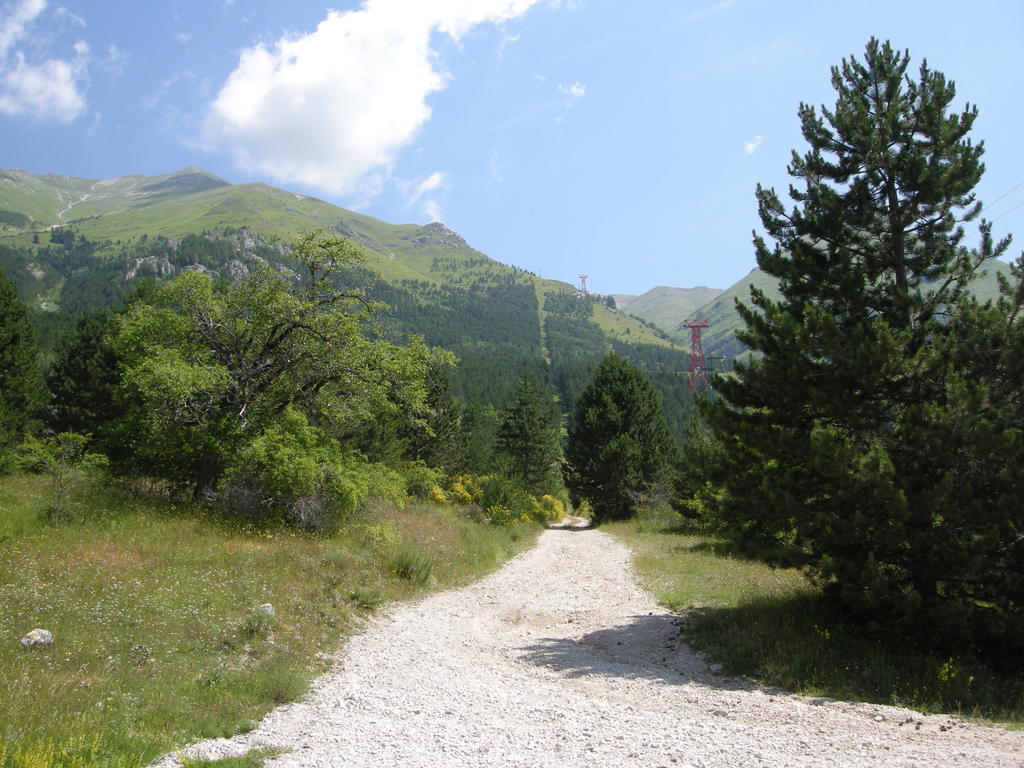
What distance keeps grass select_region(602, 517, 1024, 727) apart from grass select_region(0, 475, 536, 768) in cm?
635

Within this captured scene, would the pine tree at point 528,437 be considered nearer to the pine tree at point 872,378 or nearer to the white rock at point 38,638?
the pine tree at point 872,378

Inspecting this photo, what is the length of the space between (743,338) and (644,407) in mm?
27141

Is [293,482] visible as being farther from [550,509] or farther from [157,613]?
[550,509]

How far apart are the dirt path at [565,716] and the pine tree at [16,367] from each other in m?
23.3

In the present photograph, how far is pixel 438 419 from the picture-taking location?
39.3 meters

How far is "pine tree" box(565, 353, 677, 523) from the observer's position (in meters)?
36.0

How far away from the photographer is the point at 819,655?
330 inches

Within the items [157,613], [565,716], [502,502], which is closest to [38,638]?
[157,613]

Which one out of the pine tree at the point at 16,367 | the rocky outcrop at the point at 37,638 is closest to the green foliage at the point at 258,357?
the rocky outcrop at the point at 37,638

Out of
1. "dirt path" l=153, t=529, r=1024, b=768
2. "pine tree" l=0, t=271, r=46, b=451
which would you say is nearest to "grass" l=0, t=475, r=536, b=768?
"dirt path" l=153, t=529, r=1024, b=768

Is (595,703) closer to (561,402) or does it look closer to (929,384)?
(929,384)

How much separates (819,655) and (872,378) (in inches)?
168

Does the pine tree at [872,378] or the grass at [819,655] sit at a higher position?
the pine tree at [872,378]

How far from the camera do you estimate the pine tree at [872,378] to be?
8266 millimetres
